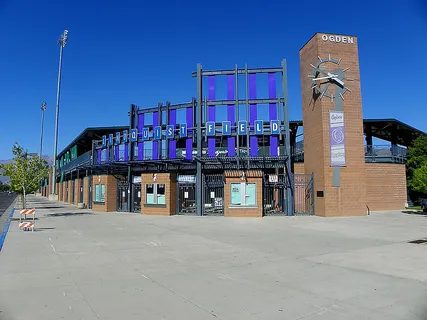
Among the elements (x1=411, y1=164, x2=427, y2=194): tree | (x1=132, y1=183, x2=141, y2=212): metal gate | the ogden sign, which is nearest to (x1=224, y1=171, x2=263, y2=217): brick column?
(x1=132, y1=183, x2=141, y2=212): metal gate

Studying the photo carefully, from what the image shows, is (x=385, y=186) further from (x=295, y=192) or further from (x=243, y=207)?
(x=243, y=207)

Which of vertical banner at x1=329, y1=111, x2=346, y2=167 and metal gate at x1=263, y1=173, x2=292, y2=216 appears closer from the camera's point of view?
vertical banner at x1=329, y1=111, x2=346, y2=167

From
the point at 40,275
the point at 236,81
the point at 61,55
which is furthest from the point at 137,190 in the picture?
the point at 61,55

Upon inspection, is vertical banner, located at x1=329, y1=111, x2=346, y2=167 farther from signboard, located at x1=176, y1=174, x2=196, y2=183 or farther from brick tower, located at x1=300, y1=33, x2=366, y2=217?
signboard, located at x1=176, y1=174, x2=196, y2=183

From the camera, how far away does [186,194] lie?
2641 cm

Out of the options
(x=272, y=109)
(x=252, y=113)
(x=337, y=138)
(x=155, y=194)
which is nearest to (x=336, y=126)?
(x=337, y=138)

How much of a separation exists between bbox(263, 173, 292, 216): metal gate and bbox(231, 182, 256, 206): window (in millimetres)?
2028

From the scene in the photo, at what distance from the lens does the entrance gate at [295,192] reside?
2494 cm

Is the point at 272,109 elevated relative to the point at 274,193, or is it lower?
elevated

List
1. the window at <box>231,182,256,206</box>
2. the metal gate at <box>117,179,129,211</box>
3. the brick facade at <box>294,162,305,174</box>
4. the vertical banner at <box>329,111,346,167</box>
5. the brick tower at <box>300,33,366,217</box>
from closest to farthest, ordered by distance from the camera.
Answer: the window at <box>231,182,256,206</box>
the brick tower at <box>300,33,366,217</box>
the vertical banner at <box>329,111,346,167</box>
the brick facade at <box>294,162,305,174</box>
the metal gate at <box>117,179,129,211</box>

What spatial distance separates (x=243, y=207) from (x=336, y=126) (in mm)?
9037

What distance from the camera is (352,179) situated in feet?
→ 78.5

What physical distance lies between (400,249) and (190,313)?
8.70 metres

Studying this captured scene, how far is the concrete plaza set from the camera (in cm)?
563
